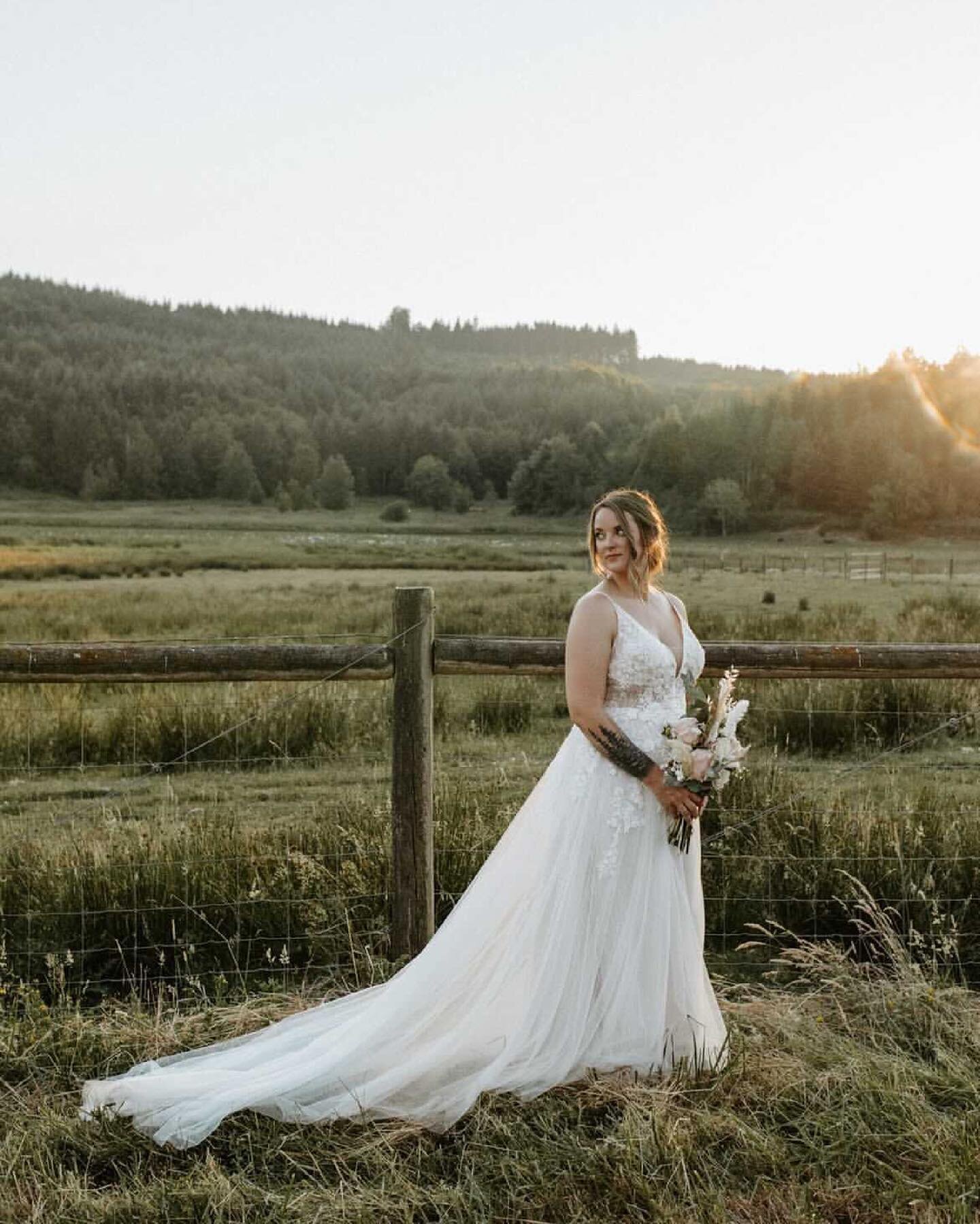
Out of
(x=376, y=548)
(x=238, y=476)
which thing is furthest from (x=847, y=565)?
(x=238, y=476)

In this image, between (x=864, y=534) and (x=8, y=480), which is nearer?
(x=864, y=534)

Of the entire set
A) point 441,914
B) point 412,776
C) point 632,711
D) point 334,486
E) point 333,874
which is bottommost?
point 441,914

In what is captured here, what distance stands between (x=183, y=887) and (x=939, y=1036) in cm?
322

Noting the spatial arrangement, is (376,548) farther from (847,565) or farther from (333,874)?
(333,874)

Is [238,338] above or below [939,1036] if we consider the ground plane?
above

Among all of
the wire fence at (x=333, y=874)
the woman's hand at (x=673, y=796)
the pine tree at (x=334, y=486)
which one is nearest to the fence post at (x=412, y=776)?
the wire fence at (x=333, y=874)

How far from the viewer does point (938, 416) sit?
6638cm

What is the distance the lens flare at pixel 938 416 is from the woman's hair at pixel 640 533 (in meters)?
66.2

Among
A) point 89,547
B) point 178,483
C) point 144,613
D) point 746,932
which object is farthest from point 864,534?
point 178,483

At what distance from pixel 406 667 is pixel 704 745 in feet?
4.46

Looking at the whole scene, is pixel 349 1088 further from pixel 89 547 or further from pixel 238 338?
pixel 238 338

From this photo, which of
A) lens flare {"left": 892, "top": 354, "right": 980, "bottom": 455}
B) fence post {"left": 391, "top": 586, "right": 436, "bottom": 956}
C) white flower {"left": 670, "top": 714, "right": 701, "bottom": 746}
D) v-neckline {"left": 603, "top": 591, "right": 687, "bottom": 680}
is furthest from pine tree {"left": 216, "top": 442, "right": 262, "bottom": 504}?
white flower {"left": 670, "top": 714, "right": 701, "bottom": 746}

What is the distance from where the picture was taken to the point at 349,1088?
3.44 meters

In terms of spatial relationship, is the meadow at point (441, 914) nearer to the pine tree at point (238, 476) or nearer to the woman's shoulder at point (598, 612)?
Result: the woman's shoulder at point (598, 612)
